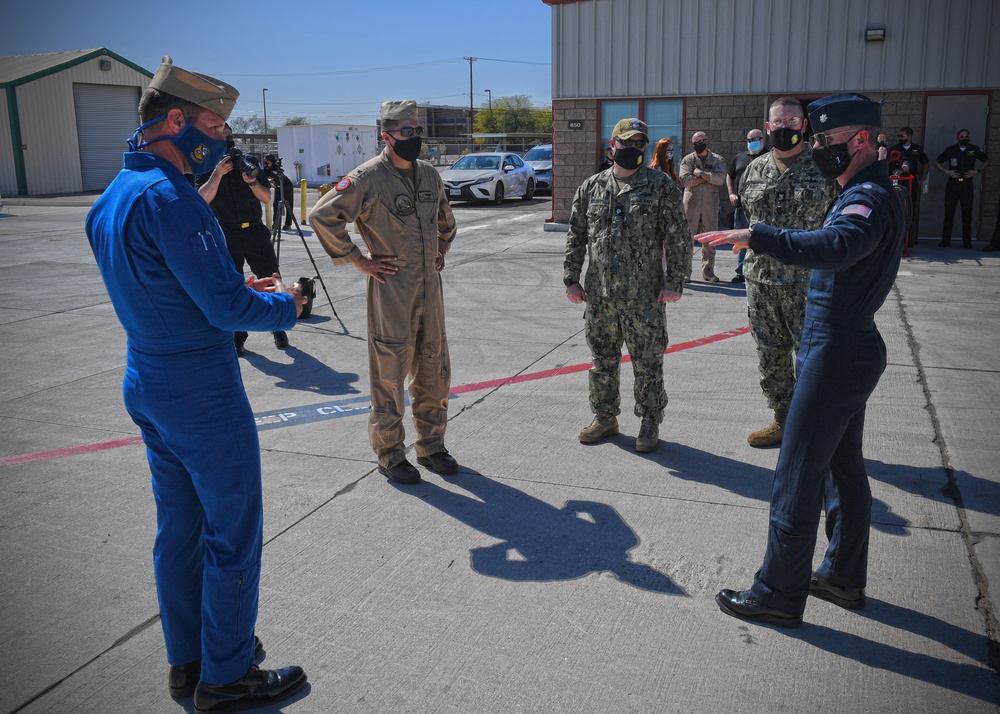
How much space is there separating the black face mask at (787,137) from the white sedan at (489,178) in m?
19.6

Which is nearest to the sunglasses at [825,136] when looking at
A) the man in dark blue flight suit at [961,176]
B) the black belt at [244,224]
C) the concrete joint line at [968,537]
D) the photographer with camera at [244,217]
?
the concrete joint line at [968,537]

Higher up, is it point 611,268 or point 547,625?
point 611,268

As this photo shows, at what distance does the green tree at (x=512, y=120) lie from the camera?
81.6 metres

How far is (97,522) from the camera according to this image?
4336mm

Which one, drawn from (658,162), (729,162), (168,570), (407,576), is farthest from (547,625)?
(729,162)

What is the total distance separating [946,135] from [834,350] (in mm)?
14395

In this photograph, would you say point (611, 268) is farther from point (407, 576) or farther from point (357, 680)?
point (357, 680)

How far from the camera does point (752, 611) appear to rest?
3375mm

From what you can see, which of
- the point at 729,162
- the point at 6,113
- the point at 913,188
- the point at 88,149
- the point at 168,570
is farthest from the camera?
the point at 88,149

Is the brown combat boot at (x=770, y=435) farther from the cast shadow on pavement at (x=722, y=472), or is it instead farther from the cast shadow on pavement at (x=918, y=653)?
the cast shadow on pavement at (x=918, y=653)

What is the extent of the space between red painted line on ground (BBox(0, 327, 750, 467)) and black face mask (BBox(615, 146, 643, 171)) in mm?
2290

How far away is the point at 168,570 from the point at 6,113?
36.8 meters

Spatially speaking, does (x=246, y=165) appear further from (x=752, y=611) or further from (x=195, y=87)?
(x=752, y=611)

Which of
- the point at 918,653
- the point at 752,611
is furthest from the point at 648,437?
the point at 918,653
